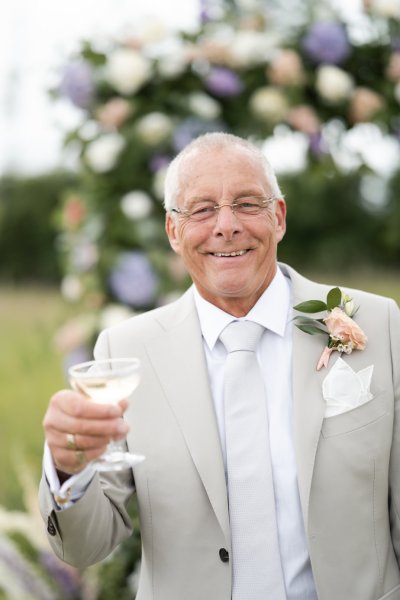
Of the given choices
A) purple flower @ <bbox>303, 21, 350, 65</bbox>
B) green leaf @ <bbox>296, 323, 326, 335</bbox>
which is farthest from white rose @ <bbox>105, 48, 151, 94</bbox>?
green leaf @ <bbox>296, 323, 326, 335</bbox>

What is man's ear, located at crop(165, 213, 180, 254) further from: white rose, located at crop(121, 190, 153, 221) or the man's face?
white rose, located at crop(121, 190, 153, 221)

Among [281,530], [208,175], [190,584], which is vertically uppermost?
[208,175]

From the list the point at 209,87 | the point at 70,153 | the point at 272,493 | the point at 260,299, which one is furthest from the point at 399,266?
the point at 272,493

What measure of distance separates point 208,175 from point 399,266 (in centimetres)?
293

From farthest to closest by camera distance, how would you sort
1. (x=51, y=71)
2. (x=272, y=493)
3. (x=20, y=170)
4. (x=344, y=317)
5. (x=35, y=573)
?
(x=20, y=170) → (x=51, y=71) → (x=35, y=573) → (x=344, y=317) → (x=272, y=493)

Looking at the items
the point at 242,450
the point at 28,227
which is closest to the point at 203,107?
the point at 242,450

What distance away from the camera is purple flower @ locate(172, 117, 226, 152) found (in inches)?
179

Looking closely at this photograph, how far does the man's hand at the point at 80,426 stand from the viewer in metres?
1.98

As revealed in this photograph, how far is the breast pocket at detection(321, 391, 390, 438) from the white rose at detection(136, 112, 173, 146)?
2415mm

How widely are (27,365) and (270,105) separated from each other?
18.3ft

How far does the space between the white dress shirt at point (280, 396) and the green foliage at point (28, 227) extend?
9493mm

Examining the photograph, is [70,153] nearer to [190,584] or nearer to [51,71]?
[51,71]

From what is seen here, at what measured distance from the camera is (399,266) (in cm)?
534

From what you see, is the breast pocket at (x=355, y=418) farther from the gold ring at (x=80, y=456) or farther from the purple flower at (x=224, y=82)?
the purple flower at (x=224, y=82)
